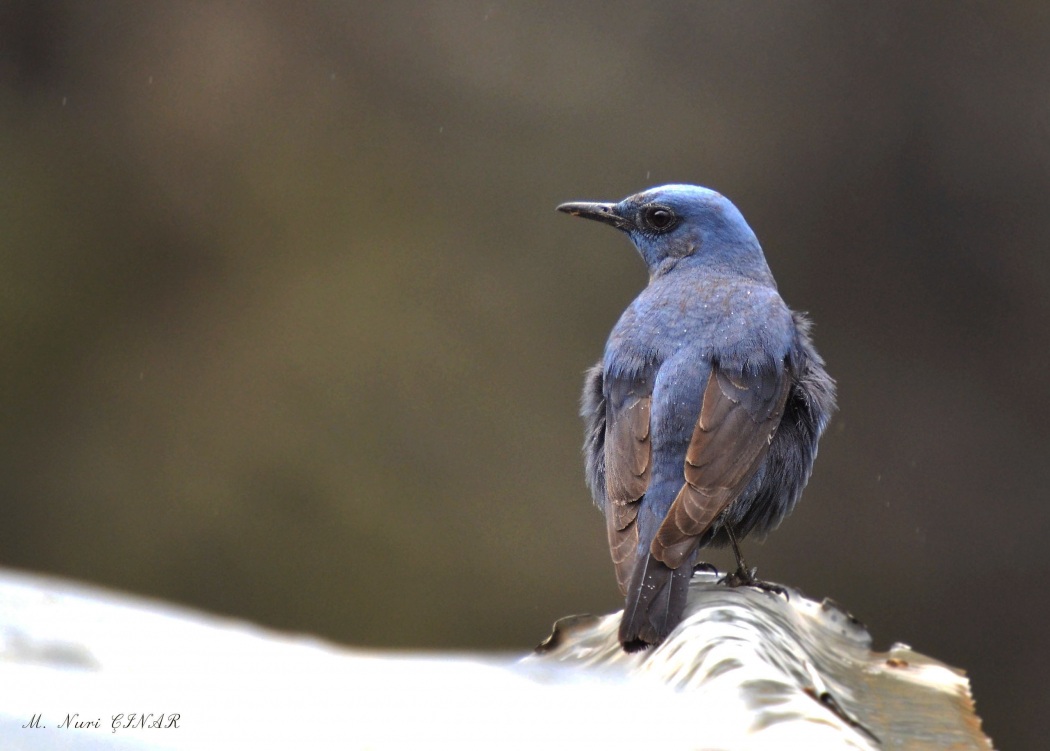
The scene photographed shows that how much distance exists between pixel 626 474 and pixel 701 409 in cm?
29

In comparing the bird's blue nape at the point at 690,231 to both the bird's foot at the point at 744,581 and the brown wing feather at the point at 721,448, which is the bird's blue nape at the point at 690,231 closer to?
the brown wing feather at the point at 721,448

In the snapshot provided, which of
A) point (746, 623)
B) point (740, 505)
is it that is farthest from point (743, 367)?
point (746, 623)

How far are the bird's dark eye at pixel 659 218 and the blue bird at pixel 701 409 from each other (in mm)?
77

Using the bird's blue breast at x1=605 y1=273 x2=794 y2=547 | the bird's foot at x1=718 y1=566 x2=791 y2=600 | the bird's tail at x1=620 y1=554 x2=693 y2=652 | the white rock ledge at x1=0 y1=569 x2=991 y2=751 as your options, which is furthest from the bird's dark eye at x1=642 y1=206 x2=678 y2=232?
the white rock ledge at x1=0 y1=569 x2=991 y2=751

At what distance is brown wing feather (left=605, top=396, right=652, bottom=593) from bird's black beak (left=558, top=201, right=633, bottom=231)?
1.11 meters

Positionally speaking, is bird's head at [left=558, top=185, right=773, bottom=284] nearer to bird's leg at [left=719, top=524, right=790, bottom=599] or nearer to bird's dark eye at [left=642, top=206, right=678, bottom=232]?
bird's dark eye at [left=642, top=206, right=678, bottom=232]

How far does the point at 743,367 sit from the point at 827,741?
7.42 ft

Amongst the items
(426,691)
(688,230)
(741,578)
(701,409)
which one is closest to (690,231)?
(688,230)

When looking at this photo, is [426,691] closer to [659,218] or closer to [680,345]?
[680,345]

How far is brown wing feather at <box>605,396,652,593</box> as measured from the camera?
358 cm

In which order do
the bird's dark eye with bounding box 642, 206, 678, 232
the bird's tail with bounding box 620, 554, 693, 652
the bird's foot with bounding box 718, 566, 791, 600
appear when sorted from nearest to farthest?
the bird's tail with bounding box 620, 554, 693, 652, the bird's foot with bounding box 718, 566, 791, 600, the bird's dark eye with bounding box 642, 206, 678, 232

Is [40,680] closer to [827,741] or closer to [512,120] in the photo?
[827,741]

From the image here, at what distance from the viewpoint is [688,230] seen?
475cm

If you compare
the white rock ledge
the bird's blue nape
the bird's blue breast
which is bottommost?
the white rock ledge
